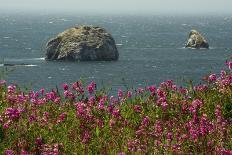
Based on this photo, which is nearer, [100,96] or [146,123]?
[146,123]

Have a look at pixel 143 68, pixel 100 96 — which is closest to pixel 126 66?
pixel 143 68

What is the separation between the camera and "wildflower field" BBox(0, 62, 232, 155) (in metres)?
8.69

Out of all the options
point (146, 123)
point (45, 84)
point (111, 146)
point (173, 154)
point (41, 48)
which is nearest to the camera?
point (173, 154)

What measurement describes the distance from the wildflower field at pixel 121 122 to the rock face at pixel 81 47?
121028 mm

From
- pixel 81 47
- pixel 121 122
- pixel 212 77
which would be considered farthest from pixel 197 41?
pixel 121 122

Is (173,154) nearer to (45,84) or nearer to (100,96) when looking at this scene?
(100,96)

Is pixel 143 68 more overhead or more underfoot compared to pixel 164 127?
more underfoot

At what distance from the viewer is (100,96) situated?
41.2 ft

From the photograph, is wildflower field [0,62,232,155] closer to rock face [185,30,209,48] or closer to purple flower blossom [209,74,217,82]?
purple flower blossom [209,74,217,82]

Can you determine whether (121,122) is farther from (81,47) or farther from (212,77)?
(81,47)

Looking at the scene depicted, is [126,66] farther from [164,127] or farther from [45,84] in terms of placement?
[164,127]

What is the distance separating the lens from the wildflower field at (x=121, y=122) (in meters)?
8.69

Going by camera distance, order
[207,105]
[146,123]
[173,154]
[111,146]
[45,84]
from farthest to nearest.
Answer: [45,84], [207,105], [146,123], [111,146], [173,154]

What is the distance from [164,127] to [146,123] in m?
0.36
